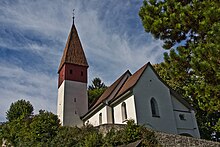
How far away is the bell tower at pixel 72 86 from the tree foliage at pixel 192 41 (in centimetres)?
1735

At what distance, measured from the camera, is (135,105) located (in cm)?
1847

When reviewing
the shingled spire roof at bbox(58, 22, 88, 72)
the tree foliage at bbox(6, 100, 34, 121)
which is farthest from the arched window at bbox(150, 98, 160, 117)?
the tree foliage at bbox(6, 100, 34, 121)

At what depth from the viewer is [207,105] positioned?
358 inches

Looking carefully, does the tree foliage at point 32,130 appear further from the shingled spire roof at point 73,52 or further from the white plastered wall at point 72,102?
the shingled spire roof at point 73,52

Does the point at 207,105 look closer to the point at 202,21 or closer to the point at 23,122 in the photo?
the point at 202,21

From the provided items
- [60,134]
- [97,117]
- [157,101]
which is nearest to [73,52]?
[97,117]

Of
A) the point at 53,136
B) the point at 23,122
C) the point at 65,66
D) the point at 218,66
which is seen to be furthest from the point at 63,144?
the point at 65,66

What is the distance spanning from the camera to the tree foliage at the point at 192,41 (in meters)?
8.34

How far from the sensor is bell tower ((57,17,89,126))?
2598 centimetres

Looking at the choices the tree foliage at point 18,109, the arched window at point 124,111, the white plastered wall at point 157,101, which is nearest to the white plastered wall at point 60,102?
the tree foliage at point 18,109

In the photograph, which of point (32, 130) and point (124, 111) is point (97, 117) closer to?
point (124, 111)

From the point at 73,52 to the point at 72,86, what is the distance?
4.85 meters

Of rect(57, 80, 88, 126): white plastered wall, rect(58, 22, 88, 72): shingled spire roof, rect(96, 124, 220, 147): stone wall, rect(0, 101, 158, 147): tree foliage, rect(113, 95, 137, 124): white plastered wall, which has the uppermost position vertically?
rect(58, 22, 88, 72): shingled spire roof

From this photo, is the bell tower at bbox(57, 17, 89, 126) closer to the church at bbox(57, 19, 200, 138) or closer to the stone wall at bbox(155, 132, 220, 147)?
the church at bbox(57, 19, 200, 138)
